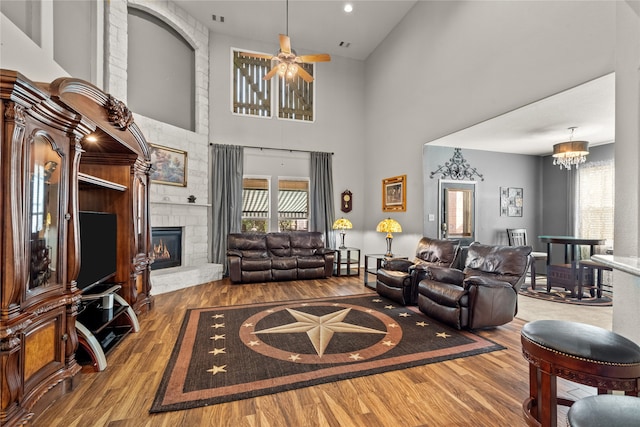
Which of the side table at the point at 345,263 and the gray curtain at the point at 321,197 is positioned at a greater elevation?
the gray curtain at the point at 321,197

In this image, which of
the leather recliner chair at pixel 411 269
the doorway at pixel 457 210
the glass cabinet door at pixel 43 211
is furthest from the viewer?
the doorway at pixel 457 210

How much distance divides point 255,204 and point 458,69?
4671 millimetres

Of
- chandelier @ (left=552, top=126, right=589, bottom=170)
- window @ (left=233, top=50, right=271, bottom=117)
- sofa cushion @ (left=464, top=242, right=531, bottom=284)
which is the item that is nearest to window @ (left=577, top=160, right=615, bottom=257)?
chandelier @ (left=552, top=126, right=589, bottom=170)

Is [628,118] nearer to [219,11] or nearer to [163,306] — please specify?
[163,306]

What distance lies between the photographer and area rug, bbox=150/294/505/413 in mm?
2203

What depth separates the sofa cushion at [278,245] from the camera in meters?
6.23

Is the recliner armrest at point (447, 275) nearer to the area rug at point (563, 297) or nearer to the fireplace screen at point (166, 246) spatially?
the area rug at point (563, 297)

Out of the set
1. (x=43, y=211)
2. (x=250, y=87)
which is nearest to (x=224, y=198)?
(x=250, y=87)

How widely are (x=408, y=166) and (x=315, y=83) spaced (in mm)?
3199

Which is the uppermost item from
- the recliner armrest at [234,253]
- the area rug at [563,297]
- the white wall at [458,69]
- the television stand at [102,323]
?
the white wall at [458,69]

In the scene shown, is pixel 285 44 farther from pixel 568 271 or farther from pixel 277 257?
pixel 568 271

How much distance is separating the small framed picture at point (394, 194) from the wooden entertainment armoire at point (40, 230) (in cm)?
476

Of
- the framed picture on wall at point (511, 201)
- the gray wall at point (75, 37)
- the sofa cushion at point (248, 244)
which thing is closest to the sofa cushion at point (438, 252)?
the framed picture on wall at point (511, 201)

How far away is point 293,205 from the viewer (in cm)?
711
